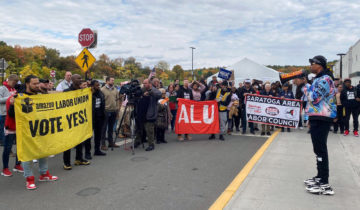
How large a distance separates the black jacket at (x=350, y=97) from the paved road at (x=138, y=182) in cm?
468

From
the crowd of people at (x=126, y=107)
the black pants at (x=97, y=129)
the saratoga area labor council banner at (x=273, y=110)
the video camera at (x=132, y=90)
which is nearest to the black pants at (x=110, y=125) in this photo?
the crowd of people at (x=126, y=107)

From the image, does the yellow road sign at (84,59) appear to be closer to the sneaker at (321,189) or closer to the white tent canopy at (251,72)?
the sneaker at (321,189)

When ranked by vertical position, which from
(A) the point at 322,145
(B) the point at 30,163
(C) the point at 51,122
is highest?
(C) the point at 51,122

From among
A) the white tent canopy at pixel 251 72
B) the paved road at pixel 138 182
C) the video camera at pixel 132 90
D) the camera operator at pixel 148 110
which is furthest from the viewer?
the white tent canopy at pixel 251 72

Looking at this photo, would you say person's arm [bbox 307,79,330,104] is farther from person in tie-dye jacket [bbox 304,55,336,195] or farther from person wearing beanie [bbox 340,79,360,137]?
person wearing beanie [bbox 340,79,360,137]

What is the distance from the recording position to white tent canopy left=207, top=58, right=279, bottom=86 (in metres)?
25.2

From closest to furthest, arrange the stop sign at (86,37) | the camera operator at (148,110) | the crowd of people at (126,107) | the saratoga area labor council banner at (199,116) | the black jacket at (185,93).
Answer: the crowd of people at (126,107)
the camera operator at (148,110)
the saratoga area labor council banner at (199,116)
the black jacket at (185,93)
the stop sign at (86,37)

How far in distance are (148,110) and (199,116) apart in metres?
2.14

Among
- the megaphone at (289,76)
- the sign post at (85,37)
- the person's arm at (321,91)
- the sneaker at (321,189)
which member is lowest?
the sneaker at (321,189)

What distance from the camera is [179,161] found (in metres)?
6.32

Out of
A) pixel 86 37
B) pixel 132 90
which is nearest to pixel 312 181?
pixel 132 90

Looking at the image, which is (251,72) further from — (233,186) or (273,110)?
(233,186)

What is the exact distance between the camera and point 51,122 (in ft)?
17.0

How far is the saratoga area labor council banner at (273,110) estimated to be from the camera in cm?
988
